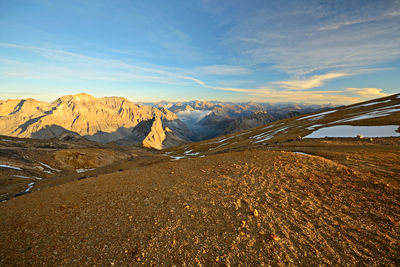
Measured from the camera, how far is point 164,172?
19.1m

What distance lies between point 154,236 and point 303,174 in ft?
45.3

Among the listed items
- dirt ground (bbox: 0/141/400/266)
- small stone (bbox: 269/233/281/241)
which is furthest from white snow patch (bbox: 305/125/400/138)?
small stone (bbox: 269/233/281/241)

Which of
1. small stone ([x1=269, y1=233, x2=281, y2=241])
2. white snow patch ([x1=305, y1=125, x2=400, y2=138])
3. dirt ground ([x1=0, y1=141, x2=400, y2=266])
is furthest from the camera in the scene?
white snow patch ([x1=305, y1=125, x2=400, y2=138])

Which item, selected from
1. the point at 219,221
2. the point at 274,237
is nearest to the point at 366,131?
the point at 274,237

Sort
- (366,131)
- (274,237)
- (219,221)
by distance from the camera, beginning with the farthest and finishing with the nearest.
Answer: (366,131) → (219,221) → (274,237)

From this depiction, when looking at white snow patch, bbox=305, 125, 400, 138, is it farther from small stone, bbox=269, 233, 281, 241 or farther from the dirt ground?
small stone, bbox=269, 233, 281, 241

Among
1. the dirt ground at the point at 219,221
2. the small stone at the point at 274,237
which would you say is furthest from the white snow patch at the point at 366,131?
the small stone at the point at 274,237

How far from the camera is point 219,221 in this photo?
935 centimetres

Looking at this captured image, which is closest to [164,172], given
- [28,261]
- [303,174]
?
[28,261]

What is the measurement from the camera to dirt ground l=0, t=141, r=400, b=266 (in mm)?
7156

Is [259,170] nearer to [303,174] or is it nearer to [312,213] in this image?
[303,174]

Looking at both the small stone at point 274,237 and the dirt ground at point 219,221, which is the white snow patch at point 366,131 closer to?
the dirt ground at point 219,221

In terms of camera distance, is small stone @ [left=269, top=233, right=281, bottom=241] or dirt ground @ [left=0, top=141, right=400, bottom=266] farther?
small stone @ [left=269, top=233, right=281, bottom=241]

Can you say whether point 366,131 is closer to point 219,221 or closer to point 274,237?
point 274,237
